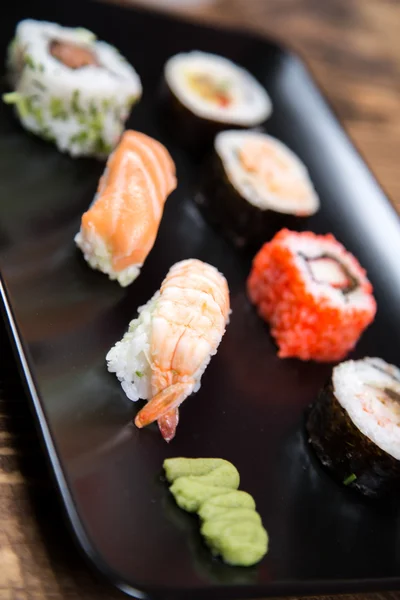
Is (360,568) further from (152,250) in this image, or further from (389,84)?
(389,84)

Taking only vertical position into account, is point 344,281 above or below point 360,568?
above

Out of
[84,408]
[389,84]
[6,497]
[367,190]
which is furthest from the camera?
[389,84]

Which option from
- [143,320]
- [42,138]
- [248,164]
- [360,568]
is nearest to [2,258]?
[143,320]

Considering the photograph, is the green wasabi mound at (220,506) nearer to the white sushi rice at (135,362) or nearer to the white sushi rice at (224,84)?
the white sushi rice at (135,362)

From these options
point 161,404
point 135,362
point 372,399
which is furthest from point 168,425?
point 372,399

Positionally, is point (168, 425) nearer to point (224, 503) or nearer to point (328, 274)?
point (224, 503)

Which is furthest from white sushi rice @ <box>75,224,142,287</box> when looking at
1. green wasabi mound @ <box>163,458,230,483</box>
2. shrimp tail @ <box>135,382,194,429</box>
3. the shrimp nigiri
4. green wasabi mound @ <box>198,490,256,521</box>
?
green wasabi mound @ <box>198,490,256,521</box>

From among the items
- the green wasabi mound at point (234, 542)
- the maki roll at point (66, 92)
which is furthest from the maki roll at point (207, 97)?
the green wasabi mound at point (234, 542)
